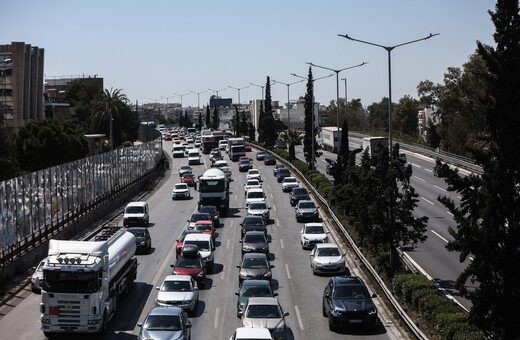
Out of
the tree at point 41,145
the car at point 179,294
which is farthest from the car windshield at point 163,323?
the tree at point 41,145

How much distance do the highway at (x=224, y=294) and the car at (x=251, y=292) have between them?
76cm

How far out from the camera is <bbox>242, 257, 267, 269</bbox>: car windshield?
30.7 m

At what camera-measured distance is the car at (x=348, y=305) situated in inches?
939

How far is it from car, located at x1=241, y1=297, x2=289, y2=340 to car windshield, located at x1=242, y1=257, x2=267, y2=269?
669 centimetres

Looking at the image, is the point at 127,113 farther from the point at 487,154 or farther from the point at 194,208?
the point at 487,154

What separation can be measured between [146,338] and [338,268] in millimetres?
13803

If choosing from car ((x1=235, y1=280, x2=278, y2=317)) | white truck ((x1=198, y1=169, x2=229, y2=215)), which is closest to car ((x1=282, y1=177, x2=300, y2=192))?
white truck ((x1=198, y1=169, x2=229, y2=215))

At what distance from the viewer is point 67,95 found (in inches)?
6614

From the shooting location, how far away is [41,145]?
64.2 meters

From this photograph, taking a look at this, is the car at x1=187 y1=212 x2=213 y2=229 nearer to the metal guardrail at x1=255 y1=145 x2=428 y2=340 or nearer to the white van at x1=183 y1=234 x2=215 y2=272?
the white van at x1=183 y1=234 x2=215 y2=272

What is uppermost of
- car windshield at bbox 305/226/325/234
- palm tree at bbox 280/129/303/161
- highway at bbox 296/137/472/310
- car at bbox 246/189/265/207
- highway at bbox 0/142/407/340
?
palm tree at bbox 280/129/303/161

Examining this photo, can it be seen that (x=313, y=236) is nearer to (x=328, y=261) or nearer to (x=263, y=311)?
(x=328, y=261)

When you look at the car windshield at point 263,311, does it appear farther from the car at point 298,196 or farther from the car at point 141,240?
the car at point 298,196

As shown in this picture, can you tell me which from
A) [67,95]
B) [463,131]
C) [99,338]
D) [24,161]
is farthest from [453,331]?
[67,95]
